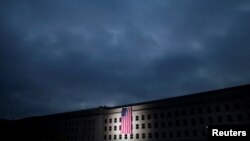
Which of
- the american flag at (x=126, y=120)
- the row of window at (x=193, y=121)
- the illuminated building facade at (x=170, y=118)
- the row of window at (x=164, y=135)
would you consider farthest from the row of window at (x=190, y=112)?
the row of window at (x=164, y=135)

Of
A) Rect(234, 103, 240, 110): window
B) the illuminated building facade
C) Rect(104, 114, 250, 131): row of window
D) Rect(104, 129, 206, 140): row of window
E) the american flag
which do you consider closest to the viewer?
Rect(104, 114, 250, 131): row of window

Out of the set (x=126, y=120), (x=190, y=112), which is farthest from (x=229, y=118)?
(x=126, y=120)

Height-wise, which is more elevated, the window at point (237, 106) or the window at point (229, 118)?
the window at point (237, 106)

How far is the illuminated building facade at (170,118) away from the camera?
205 ft

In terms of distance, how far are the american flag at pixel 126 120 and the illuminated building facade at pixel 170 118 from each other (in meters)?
1.91

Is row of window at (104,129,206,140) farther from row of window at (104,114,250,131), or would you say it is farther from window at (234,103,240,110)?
window at (234,103,240,110)

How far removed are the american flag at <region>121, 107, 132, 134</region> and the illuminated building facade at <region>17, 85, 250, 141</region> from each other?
1914 millimetres

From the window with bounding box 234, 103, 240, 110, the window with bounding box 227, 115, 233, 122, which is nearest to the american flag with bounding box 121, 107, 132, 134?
the window with bounding box 227, 115, 233, 122

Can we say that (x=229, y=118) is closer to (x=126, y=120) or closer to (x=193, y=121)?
(x=193, y=121)

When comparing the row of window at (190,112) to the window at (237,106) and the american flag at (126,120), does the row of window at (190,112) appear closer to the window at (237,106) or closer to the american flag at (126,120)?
the window at (237,106)

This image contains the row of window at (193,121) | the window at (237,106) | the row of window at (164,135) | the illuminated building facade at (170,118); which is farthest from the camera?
the row of window at (164,135)

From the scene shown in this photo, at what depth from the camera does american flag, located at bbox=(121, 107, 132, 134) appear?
78688 millimetres

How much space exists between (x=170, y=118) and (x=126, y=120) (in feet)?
51.1

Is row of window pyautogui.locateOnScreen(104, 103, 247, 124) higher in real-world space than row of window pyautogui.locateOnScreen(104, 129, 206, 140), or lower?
higher
